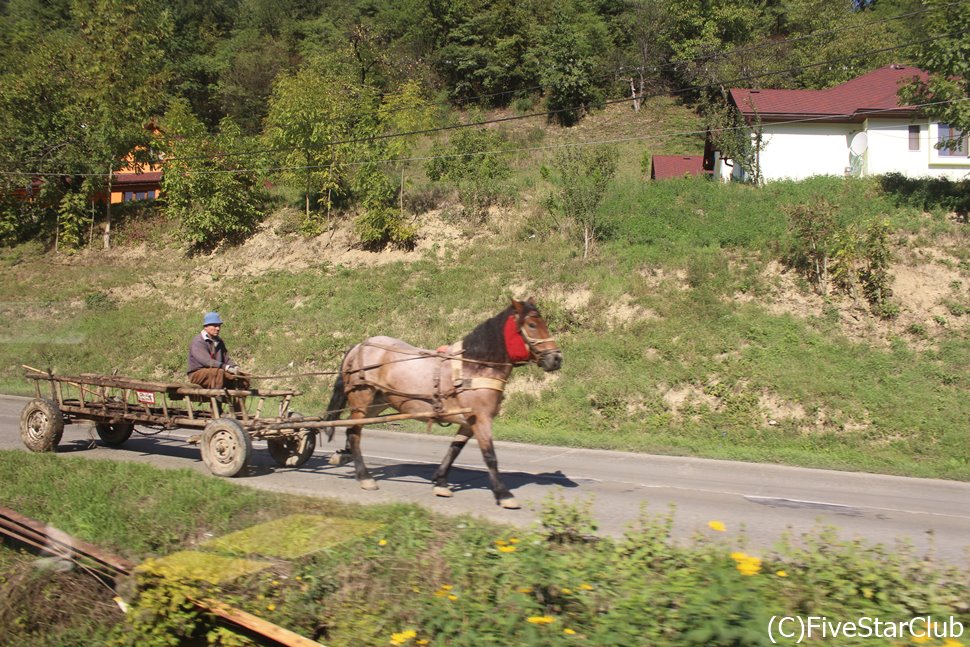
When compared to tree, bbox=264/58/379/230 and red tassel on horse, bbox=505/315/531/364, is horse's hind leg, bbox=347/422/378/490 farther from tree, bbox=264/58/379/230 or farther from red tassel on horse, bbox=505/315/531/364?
tree, bbox=264/58/379/230

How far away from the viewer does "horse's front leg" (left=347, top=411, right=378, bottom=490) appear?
1012cm

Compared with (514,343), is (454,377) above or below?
below

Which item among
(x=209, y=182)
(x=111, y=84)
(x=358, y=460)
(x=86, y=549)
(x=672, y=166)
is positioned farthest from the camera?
(x=672, y=166)

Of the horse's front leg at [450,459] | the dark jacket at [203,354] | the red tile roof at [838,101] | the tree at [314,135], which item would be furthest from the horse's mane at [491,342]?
the red tile roof at [838,101]

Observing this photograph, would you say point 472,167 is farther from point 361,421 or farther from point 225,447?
point 361,421

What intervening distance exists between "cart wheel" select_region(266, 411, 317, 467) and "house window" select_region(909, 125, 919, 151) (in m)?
31.5

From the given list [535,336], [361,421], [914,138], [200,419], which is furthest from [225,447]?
[914,138]

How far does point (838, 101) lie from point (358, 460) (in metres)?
34.8

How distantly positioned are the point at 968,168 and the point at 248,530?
34025mm

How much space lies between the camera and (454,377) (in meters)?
9.62

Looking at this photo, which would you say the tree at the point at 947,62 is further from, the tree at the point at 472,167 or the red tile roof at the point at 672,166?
the tree at the point at 472,167

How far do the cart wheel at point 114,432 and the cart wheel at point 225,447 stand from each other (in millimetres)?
3245

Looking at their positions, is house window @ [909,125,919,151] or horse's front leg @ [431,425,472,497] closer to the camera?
horse's front leg @ [431,425,472,497]

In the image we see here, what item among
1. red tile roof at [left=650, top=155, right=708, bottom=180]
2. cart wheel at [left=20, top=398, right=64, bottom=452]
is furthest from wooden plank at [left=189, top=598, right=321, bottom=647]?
red tile roof at [left=650, top=155, right=708, bottom=180]
